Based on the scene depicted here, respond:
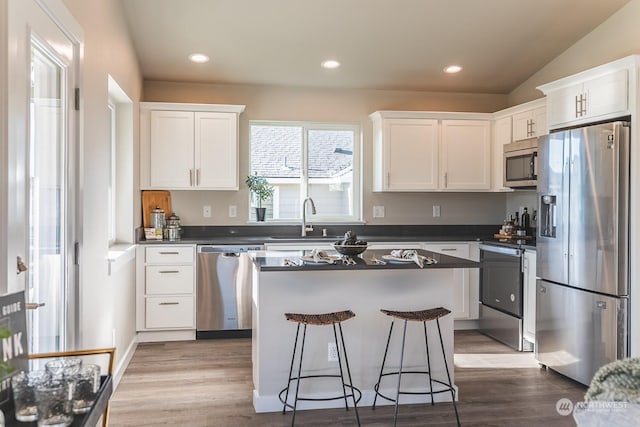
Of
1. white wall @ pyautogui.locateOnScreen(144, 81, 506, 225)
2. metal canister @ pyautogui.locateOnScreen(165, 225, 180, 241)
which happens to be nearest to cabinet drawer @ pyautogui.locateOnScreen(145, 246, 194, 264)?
metal canister @ pyautogui.locateOnScreen(165, 225, 180, 241)

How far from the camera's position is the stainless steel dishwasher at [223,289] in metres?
4.60

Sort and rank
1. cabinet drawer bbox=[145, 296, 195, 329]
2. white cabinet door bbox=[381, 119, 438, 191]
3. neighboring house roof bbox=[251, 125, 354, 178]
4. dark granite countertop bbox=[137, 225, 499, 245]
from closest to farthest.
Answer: cabinet drawer bbox=[145, 296, 195, 329]
dark granite countertop bbox=[137, 225, 499, 245]
white cabinet door bbox=[381, 119, 438, 191]
neighboring house roof bbox=[251, 125, 354, 178]

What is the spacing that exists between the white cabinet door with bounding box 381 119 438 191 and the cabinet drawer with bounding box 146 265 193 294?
6.98 ft

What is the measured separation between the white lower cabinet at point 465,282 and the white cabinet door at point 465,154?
661 millimetres

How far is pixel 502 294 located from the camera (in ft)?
15.0

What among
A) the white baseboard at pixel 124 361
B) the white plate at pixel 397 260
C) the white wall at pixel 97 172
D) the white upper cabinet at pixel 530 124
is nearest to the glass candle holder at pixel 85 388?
the white wall at pixel 97 172

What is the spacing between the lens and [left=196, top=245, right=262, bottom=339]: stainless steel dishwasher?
460 cm

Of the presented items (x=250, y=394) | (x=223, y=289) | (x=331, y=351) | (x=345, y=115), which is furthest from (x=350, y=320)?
(x=345, y=115)

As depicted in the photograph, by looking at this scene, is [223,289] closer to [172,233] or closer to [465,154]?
[172,233]

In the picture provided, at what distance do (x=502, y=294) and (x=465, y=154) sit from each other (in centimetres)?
151

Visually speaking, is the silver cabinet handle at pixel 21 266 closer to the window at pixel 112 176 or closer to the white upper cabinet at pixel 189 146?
the window at pixel 112 176

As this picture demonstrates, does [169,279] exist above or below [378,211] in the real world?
below

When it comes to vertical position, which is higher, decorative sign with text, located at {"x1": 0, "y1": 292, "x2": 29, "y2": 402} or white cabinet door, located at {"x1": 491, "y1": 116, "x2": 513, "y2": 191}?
white cabinet door, located at {"x1": 491, "y1": 116, "x2": 513, "y2": 191}

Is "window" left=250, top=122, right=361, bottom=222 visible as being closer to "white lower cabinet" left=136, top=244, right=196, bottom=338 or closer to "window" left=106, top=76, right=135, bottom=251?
"white lower cabinet" left=136, top=244, right=196, bottom=338
